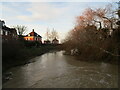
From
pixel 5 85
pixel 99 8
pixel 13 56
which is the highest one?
pixel 99 8

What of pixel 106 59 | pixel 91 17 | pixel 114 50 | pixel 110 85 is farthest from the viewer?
pixel 91 17

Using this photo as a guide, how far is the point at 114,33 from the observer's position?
1261cm

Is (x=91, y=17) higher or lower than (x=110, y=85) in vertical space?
higher

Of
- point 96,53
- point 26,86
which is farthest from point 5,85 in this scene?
point 96,53

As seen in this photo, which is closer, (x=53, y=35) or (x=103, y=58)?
(x=103, y=58)

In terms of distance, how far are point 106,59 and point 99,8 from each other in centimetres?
677

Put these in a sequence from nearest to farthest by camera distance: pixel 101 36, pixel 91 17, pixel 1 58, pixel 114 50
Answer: pixel 1 58, pixel 114 50, pixel 101 36, pixel 91 17

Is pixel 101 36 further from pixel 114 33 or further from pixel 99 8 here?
pixel 99 8

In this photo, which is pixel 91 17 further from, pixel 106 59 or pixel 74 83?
pixel 74 83

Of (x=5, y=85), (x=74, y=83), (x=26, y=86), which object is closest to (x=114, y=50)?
(x=74, y=83)

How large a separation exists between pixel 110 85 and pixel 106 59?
23.7 feet

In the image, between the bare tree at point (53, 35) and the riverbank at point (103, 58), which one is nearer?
the riverbank at point (103, 58)

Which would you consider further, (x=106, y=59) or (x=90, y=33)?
(x=90, y=33)

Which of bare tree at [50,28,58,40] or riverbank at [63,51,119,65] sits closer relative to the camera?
riverbank at [63,51,119,65]
